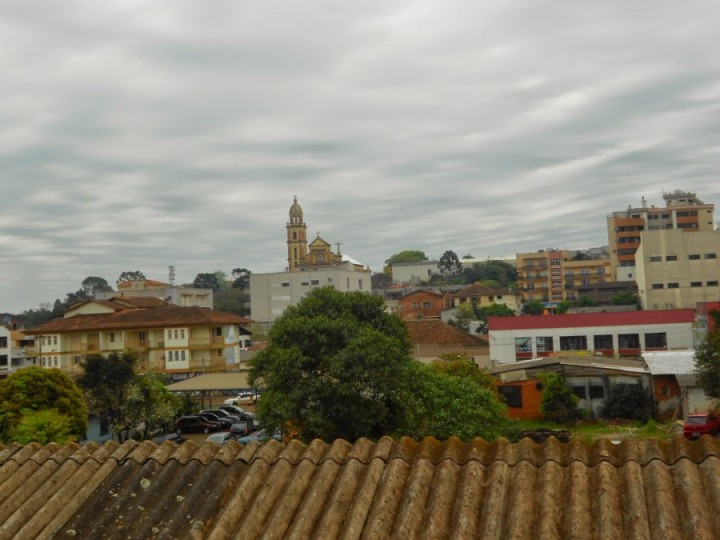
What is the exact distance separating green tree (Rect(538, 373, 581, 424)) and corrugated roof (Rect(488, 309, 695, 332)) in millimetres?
12756

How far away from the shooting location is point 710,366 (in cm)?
2492

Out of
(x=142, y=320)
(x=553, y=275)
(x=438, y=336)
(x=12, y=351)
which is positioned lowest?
(x=438, y=336)

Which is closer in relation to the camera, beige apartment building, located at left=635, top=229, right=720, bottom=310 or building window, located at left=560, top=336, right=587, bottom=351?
building window, located at left=560, top=336, right=587, bottom=351

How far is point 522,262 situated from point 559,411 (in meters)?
80.7

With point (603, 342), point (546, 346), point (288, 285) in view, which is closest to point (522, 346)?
point (546, 346)

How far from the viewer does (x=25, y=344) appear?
205 ft

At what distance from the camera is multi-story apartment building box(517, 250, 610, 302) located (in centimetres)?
10706

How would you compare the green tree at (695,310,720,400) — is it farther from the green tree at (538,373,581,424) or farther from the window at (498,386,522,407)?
the window at (498,386,522,407)

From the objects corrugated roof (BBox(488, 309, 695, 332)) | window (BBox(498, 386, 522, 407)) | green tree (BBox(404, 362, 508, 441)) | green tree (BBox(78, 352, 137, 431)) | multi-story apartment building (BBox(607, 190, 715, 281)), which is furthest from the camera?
multi-story apartment building (BBox(607, 190, 715, 281))

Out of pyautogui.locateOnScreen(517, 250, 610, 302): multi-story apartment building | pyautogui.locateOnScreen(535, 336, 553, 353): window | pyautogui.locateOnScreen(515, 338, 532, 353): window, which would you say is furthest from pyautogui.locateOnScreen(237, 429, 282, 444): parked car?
pyautogui.locateOnScreen(517, 250, 610, 302): multi-story apartment building

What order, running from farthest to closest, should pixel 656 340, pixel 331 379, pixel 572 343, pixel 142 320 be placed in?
pixel 142 320
pixel 572 343
pixel 656 340
pixel 331 379

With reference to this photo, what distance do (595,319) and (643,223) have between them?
52.7 meters

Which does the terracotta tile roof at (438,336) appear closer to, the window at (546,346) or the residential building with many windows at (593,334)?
the residential building with many windows at (593,334)

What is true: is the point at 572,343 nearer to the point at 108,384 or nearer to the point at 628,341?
the point at 628,341
